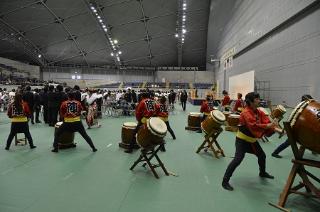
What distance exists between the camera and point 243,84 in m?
20.5

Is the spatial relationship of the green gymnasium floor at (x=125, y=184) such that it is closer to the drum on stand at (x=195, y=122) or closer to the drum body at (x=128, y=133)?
the drum body at (x=128, y=133)

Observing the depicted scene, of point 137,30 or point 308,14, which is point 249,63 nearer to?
point 308,14

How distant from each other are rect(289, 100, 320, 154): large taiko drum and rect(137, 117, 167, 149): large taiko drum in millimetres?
2177

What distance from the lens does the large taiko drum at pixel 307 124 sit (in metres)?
3.44

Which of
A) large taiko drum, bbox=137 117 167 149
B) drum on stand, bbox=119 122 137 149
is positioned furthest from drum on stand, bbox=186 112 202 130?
large taiko drum, bbox=137 117 167 149

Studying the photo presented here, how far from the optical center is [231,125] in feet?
33.6

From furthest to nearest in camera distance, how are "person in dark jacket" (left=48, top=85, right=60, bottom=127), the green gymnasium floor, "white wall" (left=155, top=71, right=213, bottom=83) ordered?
"white wall" (left=155, top=71, right=213, bottom=83)
"person in dark jacket" (left=48, top=85, right=60, bottom=127)
the green gymnasium floor

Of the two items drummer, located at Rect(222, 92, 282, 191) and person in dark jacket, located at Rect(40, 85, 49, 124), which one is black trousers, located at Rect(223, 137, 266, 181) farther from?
person in dark jacket, located at Rect(40, 85, 49, 124)

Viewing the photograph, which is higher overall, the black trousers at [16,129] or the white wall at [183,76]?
the white wall at [183,76]

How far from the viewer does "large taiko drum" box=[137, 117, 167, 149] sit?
15.7 ft

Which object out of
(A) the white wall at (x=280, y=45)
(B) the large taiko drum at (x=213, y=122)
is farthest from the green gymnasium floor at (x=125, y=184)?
(A) the white wall at (x=280, y=45)

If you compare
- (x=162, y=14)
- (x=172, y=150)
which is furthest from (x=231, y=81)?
(x=172, y=150)

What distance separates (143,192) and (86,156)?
8.34ft

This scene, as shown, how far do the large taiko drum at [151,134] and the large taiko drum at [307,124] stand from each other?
2.18m
